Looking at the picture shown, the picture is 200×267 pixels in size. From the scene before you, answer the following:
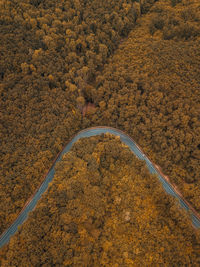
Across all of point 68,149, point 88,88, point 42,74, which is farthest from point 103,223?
point 42,74

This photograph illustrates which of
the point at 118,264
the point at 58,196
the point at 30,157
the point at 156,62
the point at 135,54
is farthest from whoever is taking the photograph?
the point at 135,54

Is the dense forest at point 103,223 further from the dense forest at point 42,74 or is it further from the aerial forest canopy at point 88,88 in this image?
the dense forest at point 42,74

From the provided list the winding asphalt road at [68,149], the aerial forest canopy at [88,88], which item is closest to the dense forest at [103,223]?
the aerial forest canopy at [88,88]

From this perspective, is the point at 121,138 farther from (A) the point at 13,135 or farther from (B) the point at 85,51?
(B) the point at 85,51

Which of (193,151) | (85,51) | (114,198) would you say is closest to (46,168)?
(114,198)

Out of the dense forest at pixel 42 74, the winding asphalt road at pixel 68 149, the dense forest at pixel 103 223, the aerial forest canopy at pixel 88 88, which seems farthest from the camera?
the aerial forest canopy at pixel 88 88
